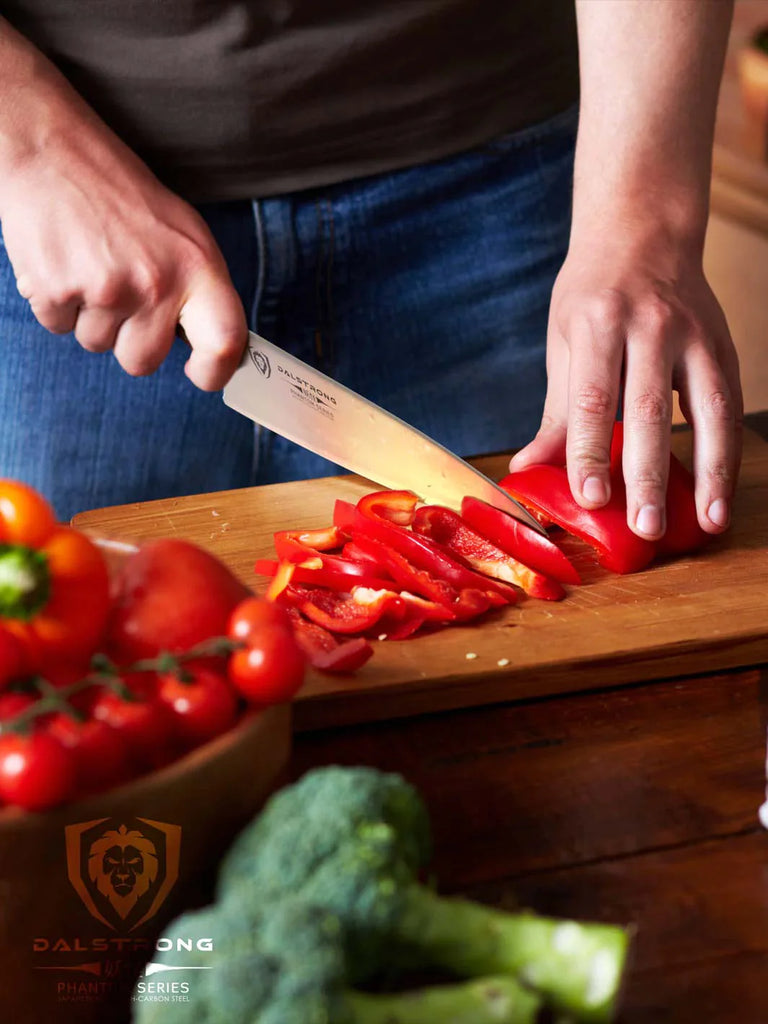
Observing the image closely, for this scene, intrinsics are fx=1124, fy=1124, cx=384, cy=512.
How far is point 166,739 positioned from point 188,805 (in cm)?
5

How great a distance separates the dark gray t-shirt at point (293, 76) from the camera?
1.80 metres

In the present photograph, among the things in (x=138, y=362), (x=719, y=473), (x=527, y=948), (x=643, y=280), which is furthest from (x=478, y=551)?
(x=527, y=948)

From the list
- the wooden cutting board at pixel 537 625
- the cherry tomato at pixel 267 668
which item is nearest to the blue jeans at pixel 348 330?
the wooden cutting board at pixel 537 625

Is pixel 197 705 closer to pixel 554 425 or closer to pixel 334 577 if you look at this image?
pixel 334 577

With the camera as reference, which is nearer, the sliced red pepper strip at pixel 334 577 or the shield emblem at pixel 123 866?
the shield emblem at pixel 123 866

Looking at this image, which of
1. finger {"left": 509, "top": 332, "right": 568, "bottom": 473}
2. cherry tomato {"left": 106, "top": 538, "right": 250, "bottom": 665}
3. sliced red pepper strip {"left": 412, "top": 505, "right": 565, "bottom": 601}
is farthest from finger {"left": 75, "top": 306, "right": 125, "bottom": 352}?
cherry tomato {"left": 106, "top": 538, "right": 250, "bottom": 665}

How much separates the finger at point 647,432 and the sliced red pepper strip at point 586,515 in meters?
0.03

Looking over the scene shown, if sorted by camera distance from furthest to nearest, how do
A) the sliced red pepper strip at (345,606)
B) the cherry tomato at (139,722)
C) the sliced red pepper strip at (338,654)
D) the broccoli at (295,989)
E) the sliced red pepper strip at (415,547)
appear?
1. the sliced red pepper strip at (415,547)
2. the sliced red pepper strip at (345,606)
3. the sliced red pepper strip at (338,654)
4. the cherry tomato at (139,722)
5. the broccoli at (295,989)

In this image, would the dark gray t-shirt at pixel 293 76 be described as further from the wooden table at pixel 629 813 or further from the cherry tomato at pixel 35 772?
the cherry tomato at pixel 35 772

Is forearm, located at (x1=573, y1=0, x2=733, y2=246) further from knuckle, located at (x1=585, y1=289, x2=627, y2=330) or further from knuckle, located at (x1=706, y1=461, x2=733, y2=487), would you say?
knuckle, located at (x1=706, y1=461, x2=733, y2=487)

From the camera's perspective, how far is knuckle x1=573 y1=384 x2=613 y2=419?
64.4 inches

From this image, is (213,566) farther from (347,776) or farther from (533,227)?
(533,227)

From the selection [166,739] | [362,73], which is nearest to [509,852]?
[166,739]

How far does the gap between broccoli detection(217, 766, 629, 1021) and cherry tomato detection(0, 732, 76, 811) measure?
149 mm
